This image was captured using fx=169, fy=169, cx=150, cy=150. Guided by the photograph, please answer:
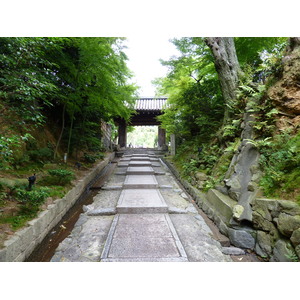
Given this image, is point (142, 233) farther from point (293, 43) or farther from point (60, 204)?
point (293, 43)

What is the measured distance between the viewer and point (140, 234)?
3000mm

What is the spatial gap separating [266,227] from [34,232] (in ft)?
12.2

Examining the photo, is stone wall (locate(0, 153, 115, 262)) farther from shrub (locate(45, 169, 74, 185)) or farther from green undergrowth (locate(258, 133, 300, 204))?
green undergrowth (locate(258, 133, 300, 204))

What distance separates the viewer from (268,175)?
10.0 feet

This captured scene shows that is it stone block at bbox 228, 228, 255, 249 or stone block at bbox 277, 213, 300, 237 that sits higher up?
stone block at bbox 277, 213, 300, 237

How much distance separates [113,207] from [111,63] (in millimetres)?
4624

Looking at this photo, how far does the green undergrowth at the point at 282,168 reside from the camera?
105 inches

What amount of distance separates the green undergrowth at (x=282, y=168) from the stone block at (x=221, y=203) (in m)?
0.71

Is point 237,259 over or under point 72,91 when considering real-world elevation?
under

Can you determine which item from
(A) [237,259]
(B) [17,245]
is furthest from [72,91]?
(A) [237,259]

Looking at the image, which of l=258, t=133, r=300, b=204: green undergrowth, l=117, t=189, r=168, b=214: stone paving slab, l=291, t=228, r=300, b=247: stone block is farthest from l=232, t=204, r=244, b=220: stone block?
l=117, t=189, r=168, b=214: stone paving slab

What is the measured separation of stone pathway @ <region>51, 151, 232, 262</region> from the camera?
2523 millimetres

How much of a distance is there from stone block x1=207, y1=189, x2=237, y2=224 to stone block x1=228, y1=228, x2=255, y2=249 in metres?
0.30

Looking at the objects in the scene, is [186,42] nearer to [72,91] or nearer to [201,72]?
[201,72]
